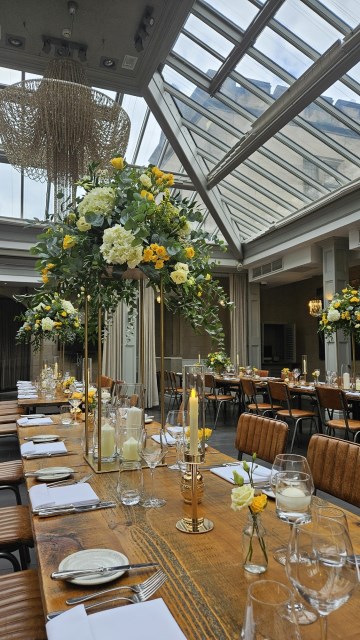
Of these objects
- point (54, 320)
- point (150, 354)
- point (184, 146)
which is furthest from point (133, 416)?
point (150, 354)

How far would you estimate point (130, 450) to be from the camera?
157 centimetres

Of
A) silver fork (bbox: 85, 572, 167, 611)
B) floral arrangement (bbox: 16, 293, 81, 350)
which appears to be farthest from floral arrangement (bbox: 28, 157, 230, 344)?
floral arrangement (bbox: 16, 293, 81, 350)

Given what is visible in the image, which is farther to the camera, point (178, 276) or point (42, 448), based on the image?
point (42, 448)

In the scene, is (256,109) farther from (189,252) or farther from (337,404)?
(189,252)

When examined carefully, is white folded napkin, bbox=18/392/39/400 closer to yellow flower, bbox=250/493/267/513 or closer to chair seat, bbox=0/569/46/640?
chair seat, bbox=0/569/46/640

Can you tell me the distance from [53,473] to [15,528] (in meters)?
0.46

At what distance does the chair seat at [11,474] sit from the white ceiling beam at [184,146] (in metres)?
5.48

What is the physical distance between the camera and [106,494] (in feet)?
5.02

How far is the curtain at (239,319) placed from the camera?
1154 cm

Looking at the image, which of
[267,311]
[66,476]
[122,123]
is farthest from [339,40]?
[267,311]

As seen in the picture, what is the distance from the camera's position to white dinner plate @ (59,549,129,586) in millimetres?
965

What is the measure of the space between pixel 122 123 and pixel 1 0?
5.01 ft

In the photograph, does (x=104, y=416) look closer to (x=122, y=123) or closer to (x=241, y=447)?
(x=241, y=447)

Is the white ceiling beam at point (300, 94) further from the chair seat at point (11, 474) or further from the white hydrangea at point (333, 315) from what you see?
the chair seat at point (11, 474)
